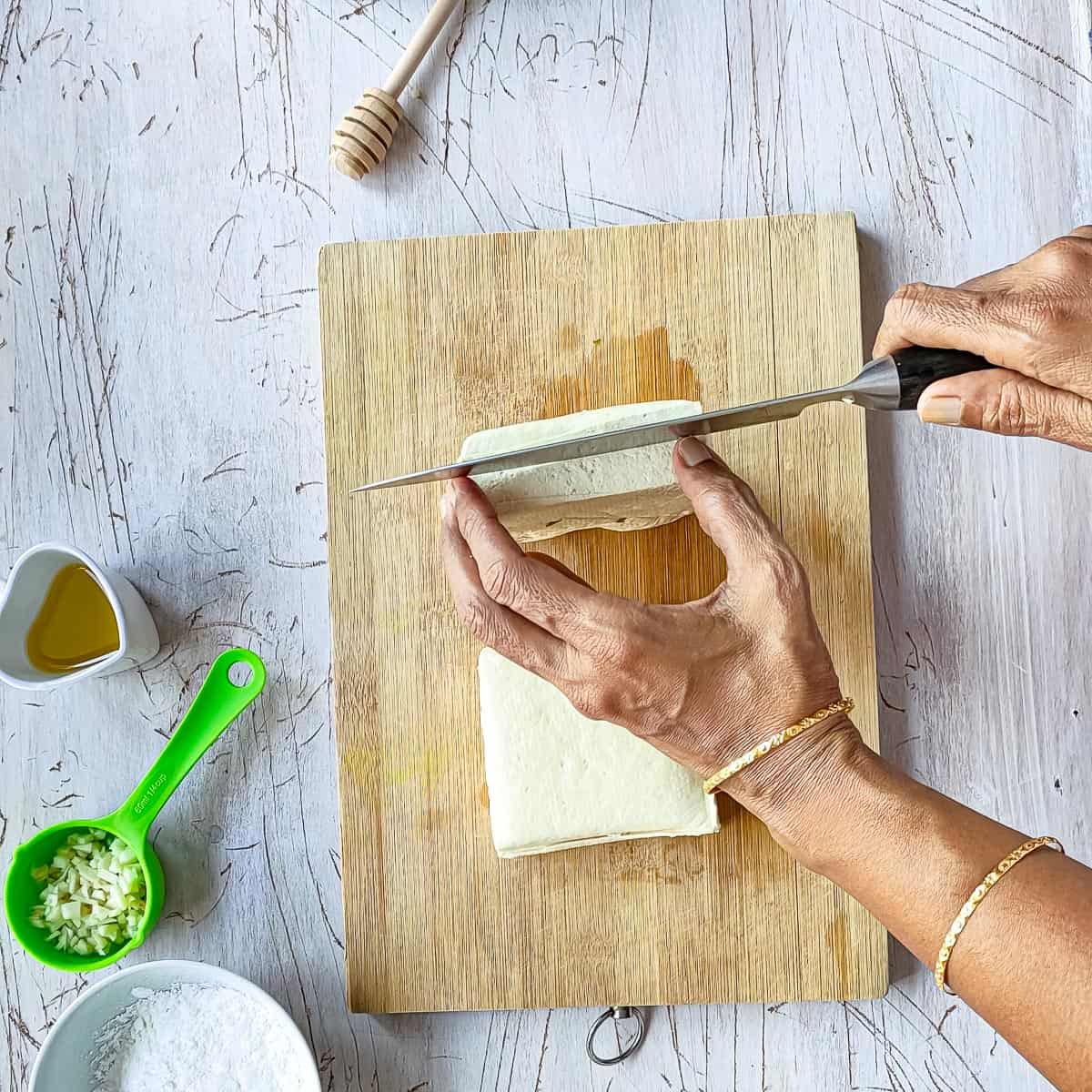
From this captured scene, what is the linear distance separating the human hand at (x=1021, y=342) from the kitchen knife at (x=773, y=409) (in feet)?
0.05

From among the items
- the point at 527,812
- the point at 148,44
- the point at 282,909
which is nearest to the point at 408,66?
the point at 148,44

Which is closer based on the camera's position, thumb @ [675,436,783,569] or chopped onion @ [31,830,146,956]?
thumb @ [675,436,783,569]

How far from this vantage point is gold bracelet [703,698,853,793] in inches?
42.8

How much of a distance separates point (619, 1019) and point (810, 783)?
21.8 inches

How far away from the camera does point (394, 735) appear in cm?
137

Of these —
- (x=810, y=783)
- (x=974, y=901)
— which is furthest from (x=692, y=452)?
(x=974, y=901)

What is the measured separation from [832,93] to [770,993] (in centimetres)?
124

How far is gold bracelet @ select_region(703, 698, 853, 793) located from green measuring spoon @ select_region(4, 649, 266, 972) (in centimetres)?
63

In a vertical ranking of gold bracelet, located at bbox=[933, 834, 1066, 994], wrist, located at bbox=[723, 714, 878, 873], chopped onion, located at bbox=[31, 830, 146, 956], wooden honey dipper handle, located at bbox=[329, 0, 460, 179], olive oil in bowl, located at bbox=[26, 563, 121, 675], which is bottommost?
chopped onion, located at bbox=[31, 830, 146, 956]

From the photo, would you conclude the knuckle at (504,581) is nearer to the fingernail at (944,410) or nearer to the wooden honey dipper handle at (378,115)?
the fingernail at (944,410)

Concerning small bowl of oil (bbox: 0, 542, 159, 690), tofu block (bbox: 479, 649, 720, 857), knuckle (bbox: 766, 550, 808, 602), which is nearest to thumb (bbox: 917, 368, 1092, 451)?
knuckle (bbox: 766, 550, 808, 602)

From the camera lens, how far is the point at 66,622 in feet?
4.47

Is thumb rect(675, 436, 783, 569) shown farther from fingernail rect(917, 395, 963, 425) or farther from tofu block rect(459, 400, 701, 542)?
fingernail rect(917, 395, 963, 425)

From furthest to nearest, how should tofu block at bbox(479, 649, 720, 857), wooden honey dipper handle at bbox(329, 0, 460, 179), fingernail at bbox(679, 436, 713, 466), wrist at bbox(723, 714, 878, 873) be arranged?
wooden honey dipper handle at bbox(329, 0, 460, 179) < tofu block at bbox(479, 649, 720, 857) < fingernail at bbox(679, 436, 713, 466) < wrist at bbox(723, 714, 878, 873)
